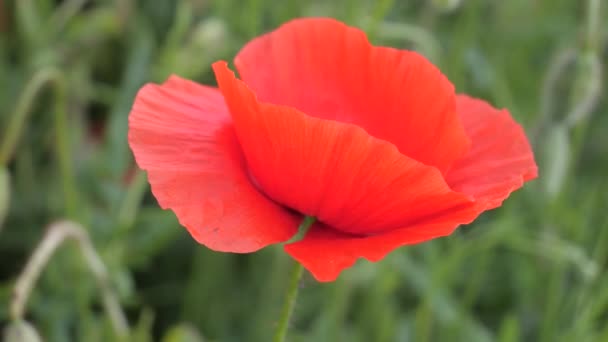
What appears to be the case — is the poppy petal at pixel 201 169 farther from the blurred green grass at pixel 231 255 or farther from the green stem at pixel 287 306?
the blurred green grass at pixel 231 255

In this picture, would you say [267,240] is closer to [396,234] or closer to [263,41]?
[396,234]

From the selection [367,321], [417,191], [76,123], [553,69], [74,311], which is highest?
[417,191]

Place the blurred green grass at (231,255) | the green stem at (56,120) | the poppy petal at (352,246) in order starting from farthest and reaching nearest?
1. the blurred green grass at (231,255)
2. the green stem at (56,120)
3. the poppy petal at (352,246)

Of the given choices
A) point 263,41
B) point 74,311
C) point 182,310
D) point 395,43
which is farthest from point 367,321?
point 263,41

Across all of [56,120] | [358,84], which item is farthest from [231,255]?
[358,84]

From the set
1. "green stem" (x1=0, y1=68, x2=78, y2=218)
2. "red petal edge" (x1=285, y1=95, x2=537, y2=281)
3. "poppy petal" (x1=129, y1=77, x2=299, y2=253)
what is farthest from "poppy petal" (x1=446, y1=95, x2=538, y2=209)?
"green stem" (x1=0, y1=68, x2=78, y2=218)

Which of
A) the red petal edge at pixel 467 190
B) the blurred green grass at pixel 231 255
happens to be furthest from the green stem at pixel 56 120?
the red petal edge at pixel 467 190
